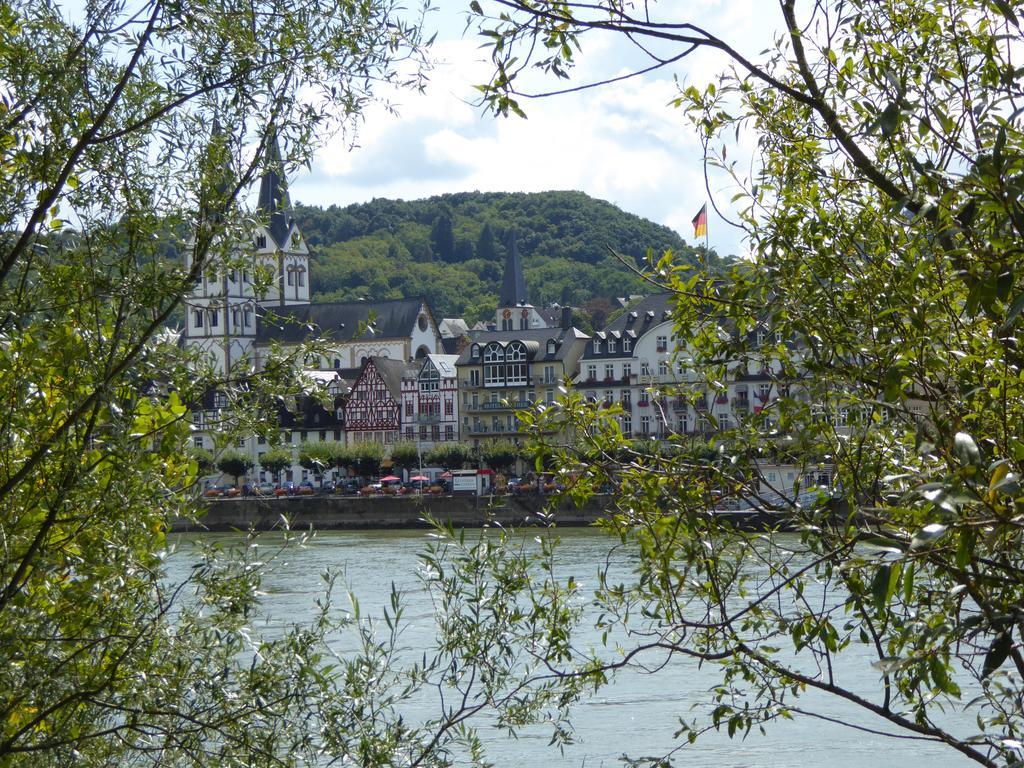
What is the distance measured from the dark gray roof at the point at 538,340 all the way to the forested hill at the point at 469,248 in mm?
58159

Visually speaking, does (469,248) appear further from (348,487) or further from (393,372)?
(348,487)

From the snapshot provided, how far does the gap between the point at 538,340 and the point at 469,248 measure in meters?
102

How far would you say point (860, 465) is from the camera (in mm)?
4156

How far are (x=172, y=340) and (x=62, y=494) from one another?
2.77ft

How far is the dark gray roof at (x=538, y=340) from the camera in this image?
80.5m

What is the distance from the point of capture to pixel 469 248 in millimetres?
182625

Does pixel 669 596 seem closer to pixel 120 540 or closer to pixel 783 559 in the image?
pixel 783 559

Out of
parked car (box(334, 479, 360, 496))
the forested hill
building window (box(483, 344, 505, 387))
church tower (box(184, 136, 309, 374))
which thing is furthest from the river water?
the forested hill

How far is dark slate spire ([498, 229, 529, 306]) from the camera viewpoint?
120938 millimetres

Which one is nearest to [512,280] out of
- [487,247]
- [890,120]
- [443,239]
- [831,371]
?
[487,247]

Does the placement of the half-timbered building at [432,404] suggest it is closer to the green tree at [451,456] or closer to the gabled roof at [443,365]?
the gabled roof at [443,365]

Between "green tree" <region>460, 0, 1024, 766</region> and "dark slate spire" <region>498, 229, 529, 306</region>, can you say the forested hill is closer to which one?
"dark slate spire" <region>498, 229, 529, 306</region>

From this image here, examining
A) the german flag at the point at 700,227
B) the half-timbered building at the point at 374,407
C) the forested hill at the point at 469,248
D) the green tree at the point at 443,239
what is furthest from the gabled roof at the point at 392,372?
the green tree at the point at 443,239

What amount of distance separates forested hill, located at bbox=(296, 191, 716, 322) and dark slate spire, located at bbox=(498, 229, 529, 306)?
21.2 metres
